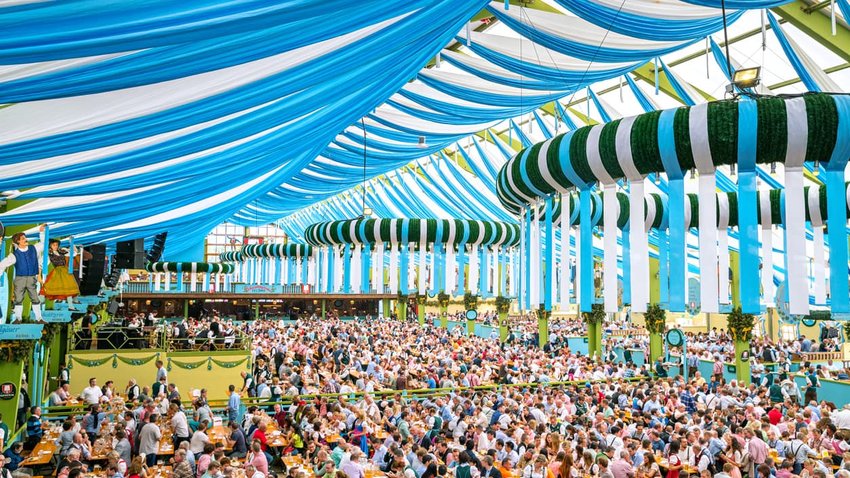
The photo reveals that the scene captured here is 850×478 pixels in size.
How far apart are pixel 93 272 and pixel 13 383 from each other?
183 cm

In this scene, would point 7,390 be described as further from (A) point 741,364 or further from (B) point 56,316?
(A) point 741,364

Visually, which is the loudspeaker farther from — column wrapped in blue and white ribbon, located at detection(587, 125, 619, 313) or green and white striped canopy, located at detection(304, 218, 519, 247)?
column wrapped in blue and white ribbon, located at detection(587, 125, 619, 313)

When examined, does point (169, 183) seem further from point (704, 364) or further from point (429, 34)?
point (704, 364)

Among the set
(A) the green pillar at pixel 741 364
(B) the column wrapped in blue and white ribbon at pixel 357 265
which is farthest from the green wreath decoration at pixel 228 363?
(A) the green pillar at pixel 741 364

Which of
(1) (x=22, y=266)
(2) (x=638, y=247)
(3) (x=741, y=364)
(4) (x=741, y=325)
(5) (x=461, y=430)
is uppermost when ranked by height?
(2) (x=638, y=247)

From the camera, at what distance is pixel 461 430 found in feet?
26.5

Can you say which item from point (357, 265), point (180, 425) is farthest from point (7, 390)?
point (357, 265)

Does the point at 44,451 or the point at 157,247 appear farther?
the point at 157,247

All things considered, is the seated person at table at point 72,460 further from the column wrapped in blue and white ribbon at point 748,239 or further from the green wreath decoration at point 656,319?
the green wreath decoration at point 656,319

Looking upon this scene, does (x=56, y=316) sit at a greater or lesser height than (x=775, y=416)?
greater

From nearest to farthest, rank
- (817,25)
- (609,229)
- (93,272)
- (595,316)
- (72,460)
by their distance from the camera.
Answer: (609,229) < (72,460) < (93,272) < (817,25) < (595,316)

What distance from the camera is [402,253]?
12.4 m

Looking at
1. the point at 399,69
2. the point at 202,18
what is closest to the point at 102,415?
the point at 399,69

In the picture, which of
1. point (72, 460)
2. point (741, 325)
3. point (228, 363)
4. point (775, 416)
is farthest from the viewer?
point (228, 363)
